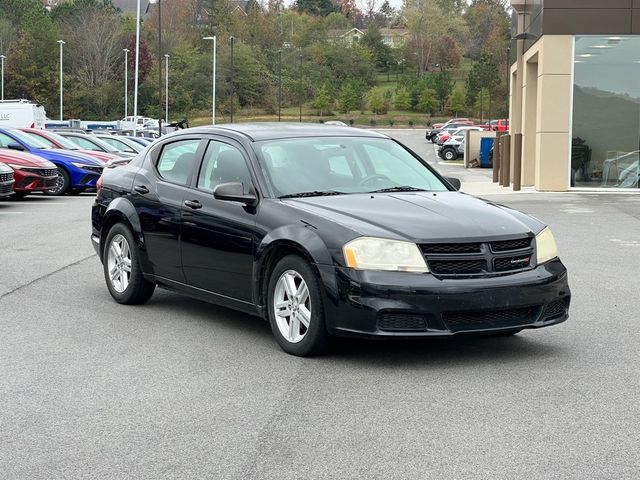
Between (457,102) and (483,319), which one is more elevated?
(457,102)

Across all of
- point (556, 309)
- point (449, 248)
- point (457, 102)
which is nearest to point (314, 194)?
point (449, 248)

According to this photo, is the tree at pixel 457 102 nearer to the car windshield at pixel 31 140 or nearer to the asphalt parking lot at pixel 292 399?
the car windshield at pixel 31 140

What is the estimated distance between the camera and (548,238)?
23.9ft

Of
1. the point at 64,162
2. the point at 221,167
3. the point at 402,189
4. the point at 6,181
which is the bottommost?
the point at 6,181

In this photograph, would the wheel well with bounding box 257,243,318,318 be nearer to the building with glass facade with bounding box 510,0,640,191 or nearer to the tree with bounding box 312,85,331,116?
the building with glass facade with bounding box 510,0,640,191

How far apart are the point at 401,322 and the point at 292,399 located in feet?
3.23

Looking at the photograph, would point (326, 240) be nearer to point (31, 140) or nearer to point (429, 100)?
point (31, 140)

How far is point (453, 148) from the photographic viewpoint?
187 ft

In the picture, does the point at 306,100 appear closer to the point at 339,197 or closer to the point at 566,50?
the point at 566,50

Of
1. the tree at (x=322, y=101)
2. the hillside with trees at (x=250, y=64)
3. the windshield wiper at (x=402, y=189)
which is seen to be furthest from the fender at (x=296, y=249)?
the tree at (x=322, y=101)

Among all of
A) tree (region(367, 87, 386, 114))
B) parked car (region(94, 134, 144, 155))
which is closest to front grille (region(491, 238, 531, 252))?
parked car (region(94, 134, 144, 155))

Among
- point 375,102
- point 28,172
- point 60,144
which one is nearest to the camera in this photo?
point 28,172

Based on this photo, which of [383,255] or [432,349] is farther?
[432,349]

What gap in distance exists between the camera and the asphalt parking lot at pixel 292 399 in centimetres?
478
